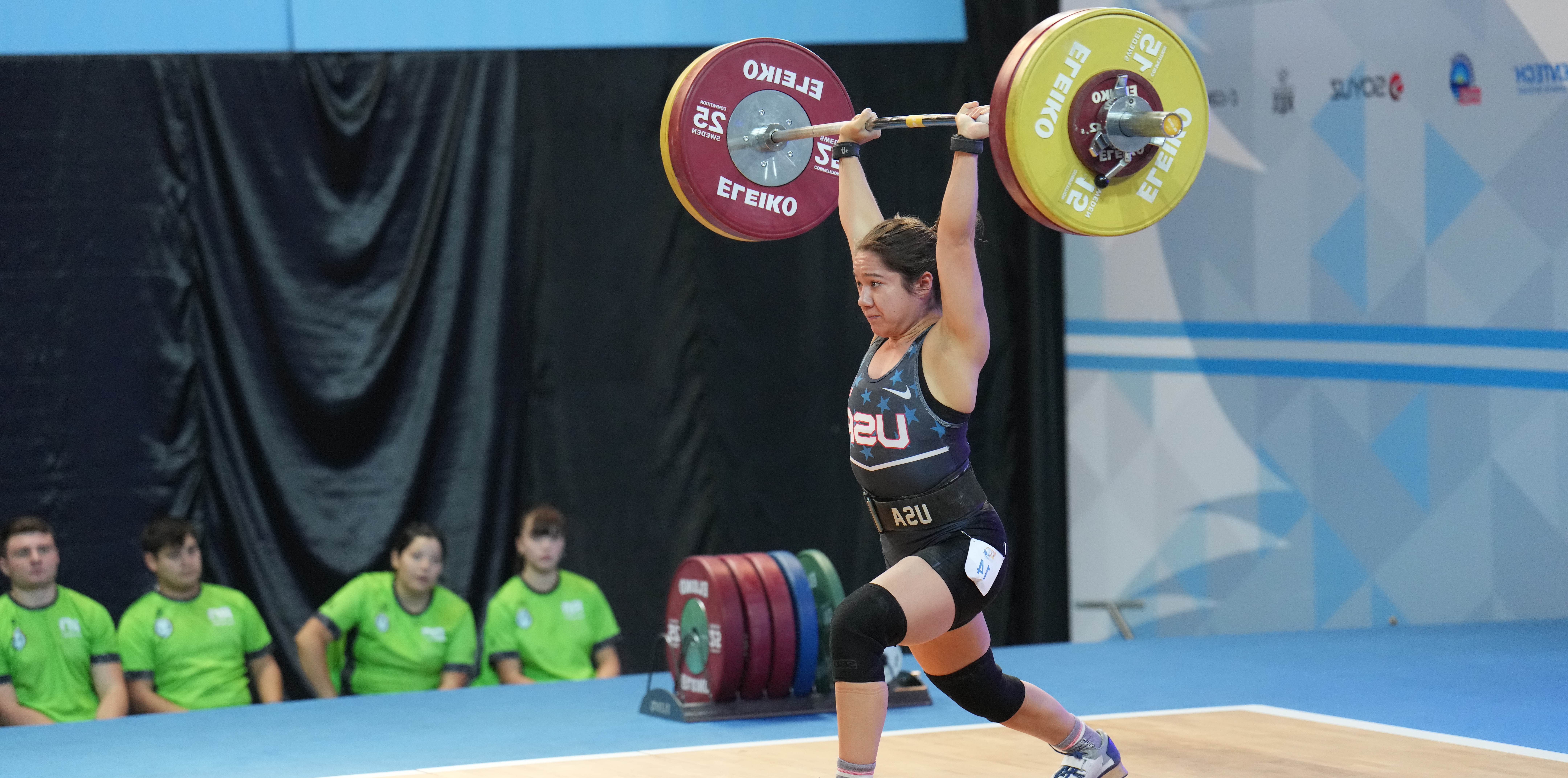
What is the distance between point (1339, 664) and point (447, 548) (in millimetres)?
3209

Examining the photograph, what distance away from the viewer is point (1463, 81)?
243 inches

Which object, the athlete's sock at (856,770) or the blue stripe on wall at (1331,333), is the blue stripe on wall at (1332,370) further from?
the athlete's sock at (856,770)

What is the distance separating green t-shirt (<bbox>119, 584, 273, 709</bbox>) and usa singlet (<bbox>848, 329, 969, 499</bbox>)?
3.07 metres

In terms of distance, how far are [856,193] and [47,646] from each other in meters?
3.27

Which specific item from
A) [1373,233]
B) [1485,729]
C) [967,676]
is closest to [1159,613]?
[1373,233]

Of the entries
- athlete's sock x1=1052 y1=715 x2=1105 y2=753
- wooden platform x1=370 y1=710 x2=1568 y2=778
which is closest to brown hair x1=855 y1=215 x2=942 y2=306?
athlete's sock x1=1052 y1=715 x2=1105 y2=753

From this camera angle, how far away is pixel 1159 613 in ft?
23.6

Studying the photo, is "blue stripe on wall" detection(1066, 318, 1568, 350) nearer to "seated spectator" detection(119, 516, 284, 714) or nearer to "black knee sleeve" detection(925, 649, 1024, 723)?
"black knee sleeve" detection(925, 649, 1024, 723)

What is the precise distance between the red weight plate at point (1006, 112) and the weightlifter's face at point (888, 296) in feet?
0.89

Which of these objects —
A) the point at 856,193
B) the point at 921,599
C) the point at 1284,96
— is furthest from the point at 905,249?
the point at 1284,96

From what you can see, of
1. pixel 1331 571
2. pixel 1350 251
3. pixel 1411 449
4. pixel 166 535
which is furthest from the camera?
pixel 1331 571

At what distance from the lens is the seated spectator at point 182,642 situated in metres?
5.54

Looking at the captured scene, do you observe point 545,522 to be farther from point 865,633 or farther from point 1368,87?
point 1368,87

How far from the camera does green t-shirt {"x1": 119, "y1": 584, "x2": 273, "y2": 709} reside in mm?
5551
